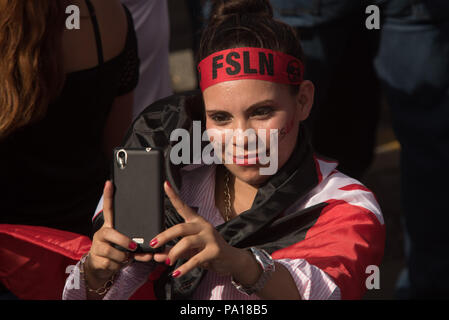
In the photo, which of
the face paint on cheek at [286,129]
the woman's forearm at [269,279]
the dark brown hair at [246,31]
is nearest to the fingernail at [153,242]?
the woman's forearm at [269,279]

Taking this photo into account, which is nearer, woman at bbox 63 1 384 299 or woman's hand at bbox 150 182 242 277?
woman's hand at bbox 150 182 242 277

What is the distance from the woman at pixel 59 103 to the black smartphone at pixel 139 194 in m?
0.70

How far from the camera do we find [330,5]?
116 inches

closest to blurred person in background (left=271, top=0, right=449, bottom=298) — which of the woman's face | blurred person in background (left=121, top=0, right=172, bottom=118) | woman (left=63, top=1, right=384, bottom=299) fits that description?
blurred person in background (left=121, top=0, right=172, bottom=118)

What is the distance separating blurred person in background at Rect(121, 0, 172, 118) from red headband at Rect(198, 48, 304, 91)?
1346 millimetres

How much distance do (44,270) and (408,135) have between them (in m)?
1.99

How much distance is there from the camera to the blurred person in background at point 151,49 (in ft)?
10.4

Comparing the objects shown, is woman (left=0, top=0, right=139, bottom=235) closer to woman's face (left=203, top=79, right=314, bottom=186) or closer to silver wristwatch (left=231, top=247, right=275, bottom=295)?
woman's face (left=203, top=79, right=314, bottom=186)

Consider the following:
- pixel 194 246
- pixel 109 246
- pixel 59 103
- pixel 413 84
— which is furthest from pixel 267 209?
pixel 413 84

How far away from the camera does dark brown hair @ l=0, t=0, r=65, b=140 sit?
201 cm

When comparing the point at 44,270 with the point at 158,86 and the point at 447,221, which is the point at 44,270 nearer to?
the point at 158,86

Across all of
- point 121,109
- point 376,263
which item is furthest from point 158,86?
point 376,263

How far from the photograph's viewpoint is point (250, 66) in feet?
5.72

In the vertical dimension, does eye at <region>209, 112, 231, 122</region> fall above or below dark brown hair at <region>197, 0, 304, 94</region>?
below
